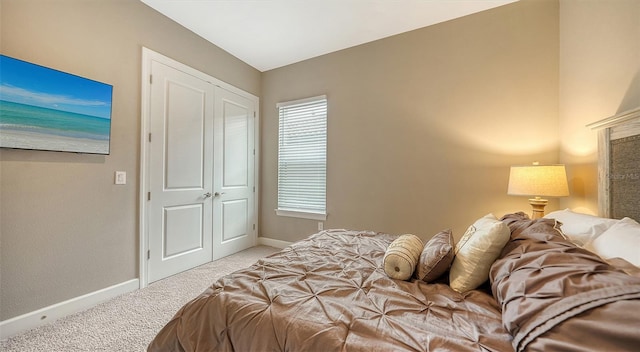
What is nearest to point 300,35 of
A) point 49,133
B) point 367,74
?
point 367,74

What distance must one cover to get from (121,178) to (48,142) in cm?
56

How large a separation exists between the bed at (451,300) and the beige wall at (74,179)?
1.61 metres

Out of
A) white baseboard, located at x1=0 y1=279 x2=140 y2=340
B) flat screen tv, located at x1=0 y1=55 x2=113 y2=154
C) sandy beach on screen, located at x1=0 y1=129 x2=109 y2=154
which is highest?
flat screen tv, located at x1=0 y1=55 x2=113 y2=154

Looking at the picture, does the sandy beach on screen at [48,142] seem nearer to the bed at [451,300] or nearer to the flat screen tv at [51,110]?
the flat screen tv at [51,110]

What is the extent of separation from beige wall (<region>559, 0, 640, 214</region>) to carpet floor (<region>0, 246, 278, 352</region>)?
3.44 metres

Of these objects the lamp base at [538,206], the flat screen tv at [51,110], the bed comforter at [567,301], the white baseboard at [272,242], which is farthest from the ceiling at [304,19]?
the white baseboard at [272,242]

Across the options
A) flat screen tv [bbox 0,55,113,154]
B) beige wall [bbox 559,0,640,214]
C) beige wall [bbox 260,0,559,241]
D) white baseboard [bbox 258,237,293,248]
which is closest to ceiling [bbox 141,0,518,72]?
beige wall [bbox 260,0,559,241]

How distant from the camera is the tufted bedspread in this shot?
80cm

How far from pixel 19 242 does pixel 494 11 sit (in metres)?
4.53

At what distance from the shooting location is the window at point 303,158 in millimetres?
3387

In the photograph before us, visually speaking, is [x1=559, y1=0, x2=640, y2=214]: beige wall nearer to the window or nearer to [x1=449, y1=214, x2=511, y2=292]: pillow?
[x1=449, y1=214, x2=511, y2=292]: pillow

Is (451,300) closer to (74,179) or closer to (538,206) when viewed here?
(538,206)

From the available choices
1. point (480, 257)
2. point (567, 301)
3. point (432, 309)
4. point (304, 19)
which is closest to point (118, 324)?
point (432, 309)

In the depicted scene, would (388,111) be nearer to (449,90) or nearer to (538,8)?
(449,90)
